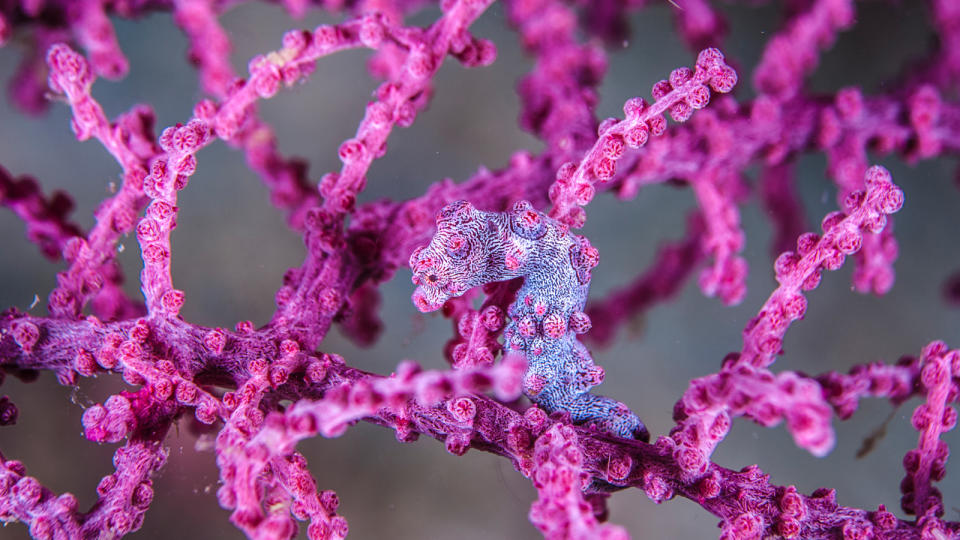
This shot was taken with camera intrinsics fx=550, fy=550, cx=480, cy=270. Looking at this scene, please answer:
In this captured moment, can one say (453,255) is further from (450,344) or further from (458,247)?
(450,344)

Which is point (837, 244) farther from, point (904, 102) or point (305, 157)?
point (305, 157)

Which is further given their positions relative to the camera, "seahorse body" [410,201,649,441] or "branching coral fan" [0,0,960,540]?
"seahorse body" [410,201,649,441]

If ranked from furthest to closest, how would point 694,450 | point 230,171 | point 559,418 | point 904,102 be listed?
point 230,171
point 904,102
point 559,418
point 694,450

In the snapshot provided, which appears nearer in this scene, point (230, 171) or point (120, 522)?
point (120, 522)

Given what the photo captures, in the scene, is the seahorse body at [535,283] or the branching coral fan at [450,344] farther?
the seahorse body at [535,283]

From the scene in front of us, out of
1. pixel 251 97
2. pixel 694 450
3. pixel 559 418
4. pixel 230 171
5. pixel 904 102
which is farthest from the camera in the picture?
pixel 230 171

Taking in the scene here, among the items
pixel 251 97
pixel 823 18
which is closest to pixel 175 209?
pixel 251 97
